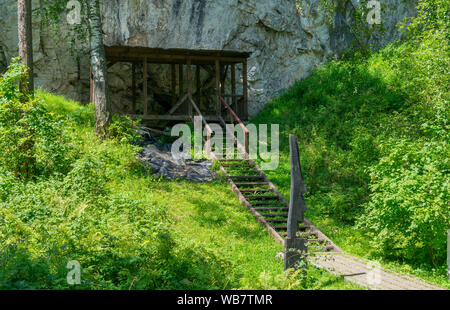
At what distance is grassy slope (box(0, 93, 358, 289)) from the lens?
231 inches

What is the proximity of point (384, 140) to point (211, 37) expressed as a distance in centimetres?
1091

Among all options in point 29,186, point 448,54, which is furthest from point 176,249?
point 448,54

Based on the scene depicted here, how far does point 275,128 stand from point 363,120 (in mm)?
3715

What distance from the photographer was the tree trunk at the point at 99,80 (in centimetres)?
1271

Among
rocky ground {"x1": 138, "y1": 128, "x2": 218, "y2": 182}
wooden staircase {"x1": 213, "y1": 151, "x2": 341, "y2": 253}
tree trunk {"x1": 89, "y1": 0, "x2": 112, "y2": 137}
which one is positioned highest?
tree trunk {"x1": 89, "y1": 0, "x2": 112, "y2": 137}

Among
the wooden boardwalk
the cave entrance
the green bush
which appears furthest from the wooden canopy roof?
the wooden boardwalk

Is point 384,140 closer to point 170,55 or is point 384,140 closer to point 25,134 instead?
point 170,55

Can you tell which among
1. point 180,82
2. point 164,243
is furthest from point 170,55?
point 164,243

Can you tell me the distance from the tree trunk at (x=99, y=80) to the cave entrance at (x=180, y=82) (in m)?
3.36

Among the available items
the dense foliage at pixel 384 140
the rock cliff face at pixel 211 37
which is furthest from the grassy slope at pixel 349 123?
the rock cliff face at pixel 211 37

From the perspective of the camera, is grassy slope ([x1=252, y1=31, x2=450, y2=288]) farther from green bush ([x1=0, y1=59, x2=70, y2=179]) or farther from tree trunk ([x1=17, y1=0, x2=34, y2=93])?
tree trunk ([x1=17, y1=0, x2=34, y2=93])

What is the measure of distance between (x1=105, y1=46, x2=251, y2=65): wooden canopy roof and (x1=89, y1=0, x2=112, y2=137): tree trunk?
3339 mm

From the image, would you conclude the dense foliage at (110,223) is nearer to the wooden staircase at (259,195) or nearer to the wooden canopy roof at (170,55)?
the wooden staircase at (259,195)

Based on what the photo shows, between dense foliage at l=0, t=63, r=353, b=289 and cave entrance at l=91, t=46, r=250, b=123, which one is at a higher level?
cave entrance at l=91, t=46, r=250, b=123
